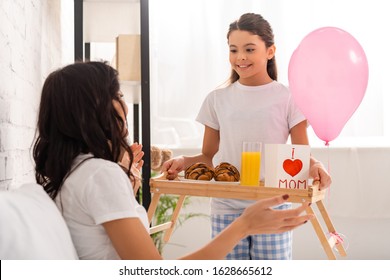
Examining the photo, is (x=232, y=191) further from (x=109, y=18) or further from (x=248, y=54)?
(x=109, y=18)

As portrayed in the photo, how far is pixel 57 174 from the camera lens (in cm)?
103

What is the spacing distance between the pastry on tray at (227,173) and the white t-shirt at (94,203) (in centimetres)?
64

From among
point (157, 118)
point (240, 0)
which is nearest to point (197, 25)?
point (240, 0)

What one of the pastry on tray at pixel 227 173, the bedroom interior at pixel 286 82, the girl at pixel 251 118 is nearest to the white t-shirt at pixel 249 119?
the girl at pixel 251 118

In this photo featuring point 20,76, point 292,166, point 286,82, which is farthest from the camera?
point 286,82

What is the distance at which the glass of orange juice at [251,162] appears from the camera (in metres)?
1.55

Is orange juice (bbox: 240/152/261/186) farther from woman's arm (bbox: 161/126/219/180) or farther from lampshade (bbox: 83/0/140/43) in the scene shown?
lampshade (bbox: 83/0/140/43)

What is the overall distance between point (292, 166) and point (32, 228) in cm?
89

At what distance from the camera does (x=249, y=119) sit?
69.6 inches

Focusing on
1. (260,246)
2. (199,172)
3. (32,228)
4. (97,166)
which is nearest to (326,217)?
(260,246)

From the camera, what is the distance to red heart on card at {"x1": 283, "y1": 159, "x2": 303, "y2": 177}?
4.96ft

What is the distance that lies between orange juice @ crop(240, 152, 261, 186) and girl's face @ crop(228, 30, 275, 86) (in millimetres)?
348
